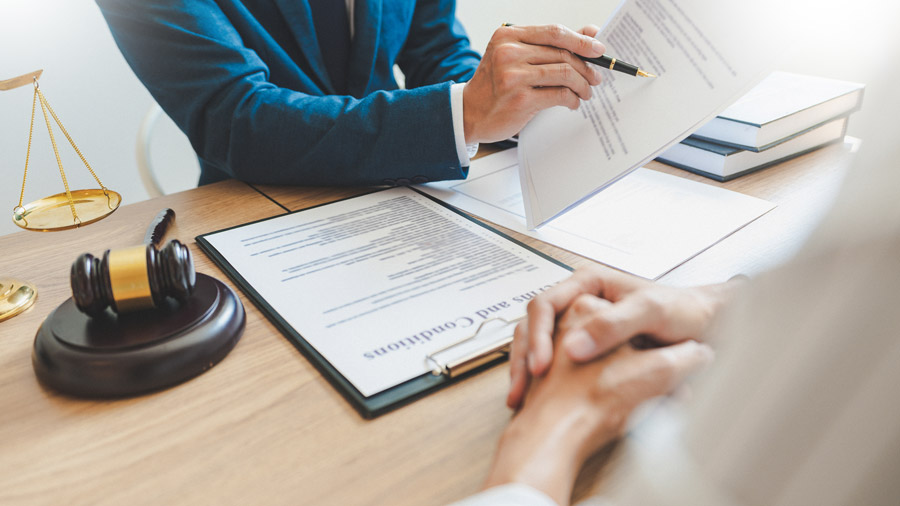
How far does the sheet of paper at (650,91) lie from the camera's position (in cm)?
60

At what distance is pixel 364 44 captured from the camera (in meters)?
1.10

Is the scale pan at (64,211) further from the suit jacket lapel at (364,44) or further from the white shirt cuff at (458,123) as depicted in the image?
the suit jacket lapel at (364,44)

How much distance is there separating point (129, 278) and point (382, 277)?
0.23 metres

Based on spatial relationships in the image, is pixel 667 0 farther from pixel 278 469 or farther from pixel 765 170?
pixel 278 469

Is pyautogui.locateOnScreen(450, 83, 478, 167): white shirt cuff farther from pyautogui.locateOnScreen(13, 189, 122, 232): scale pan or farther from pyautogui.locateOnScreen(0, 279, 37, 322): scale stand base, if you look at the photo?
pyautogui.locateOnScreen(0, 279, 37, 322): scale stand base

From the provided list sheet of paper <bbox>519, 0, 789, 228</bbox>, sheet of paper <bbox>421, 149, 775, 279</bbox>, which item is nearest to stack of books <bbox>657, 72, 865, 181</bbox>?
sheet of paper <bbox>421, 149, 775, 279</bbox>

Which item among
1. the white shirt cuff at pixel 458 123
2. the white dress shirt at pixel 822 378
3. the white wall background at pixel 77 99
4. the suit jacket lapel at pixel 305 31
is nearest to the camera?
the white dress shirt at pixel 822 378

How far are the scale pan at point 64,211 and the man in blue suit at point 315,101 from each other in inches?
Answer: 9.8

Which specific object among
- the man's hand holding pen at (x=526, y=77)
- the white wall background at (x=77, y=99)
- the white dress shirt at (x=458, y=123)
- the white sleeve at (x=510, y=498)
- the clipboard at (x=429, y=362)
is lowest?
the white wall background at (x=77, y=99)

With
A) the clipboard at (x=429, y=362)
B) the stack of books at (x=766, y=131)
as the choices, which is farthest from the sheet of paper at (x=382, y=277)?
the stack of books at (x=766, y=131)

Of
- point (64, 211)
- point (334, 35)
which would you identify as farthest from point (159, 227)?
point (334, 35)

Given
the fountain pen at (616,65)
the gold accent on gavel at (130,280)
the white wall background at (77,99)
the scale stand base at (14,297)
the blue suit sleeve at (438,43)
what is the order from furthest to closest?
the white wall background at (77,99) < the blue suit sleeve at (438,43) < the fountain pen at (616,65) < the scale stand base at (14,297) < the gold accent on gavel at (130,280)

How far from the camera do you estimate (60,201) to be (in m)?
0.65

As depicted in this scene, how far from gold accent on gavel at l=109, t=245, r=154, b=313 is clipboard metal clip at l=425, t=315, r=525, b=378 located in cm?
24
